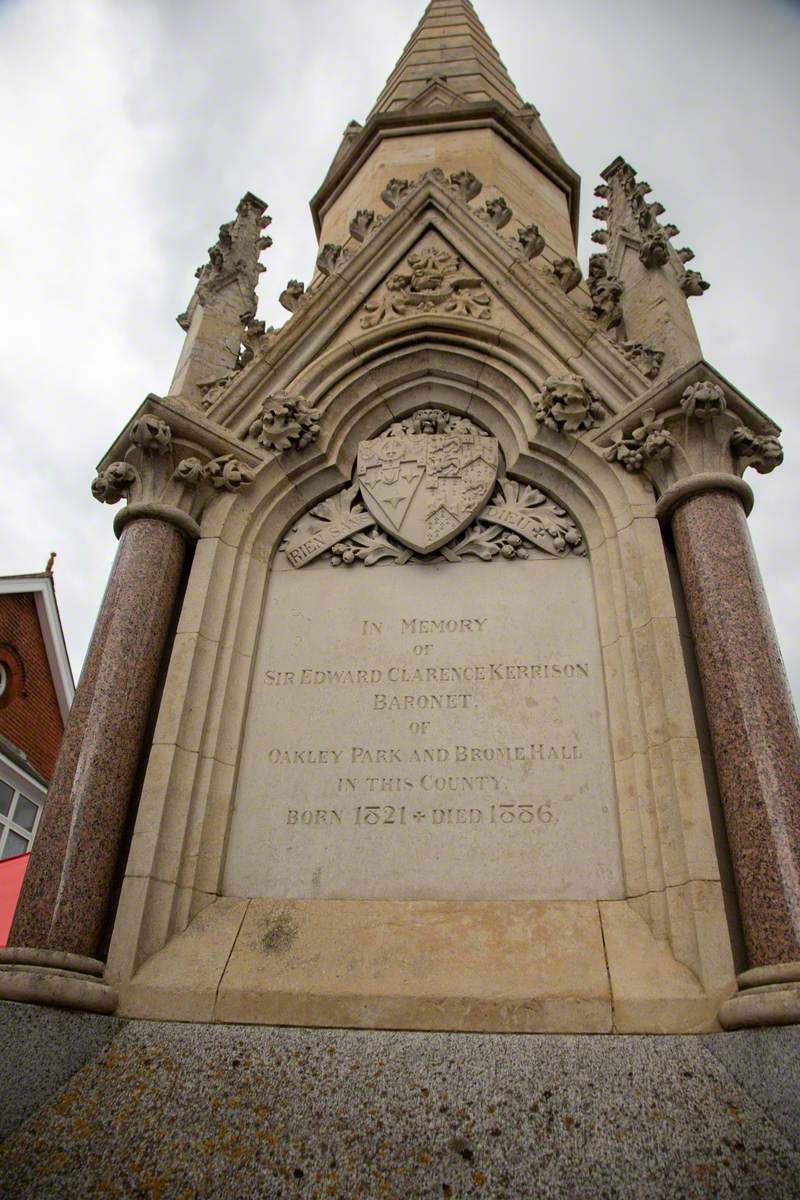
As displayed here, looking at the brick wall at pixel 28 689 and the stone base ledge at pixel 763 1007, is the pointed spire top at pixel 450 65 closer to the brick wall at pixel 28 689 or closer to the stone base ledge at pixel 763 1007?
the stone base ledge at pixel 763 1007

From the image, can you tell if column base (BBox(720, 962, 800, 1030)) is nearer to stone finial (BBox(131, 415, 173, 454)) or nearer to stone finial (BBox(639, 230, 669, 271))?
stone finial (BBox(131, 415, 173, 454))

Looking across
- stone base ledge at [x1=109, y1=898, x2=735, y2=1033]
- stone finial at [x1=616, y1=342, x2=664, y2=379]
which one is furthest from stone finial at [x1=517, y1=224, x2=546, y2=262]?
stone base ledge at [x1=109, y1=898, x2=735, y2=1033]

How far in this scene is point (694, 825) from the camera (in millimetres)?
4527

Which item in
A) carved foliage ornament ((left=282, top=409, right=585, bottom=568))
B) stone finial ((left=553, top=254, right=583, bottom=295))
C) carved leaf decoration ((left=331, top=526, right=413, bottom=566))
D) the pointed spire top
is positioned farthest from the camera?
the pointed spire top

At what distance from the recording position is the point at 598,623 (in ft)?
18.8

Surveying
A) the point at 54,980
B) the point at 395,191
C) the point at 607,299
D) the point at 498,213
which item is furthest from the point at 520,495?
the point at 54,980

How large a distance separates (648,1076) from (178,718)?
11.0ft

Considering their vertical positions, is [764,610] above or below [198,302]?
below

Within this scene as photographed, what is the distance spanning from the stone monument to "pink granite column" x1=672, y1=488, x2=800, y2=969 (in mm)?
20

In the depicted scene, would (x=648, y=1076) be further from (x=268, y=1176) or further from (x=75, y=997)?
(x=75, y=997)

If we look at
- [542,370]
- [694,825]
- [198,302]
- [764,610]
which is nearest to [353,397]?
[542,370]

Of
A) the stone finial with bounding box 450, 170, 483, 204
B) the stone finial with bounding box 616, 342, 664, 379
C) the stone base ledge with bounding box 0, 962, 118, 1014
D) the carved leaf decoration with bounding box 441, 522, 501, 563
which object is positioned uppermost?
the stone finial with bounding box 450, 170, 483, 204

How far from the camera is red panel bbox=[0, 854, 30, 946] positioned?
9773mm

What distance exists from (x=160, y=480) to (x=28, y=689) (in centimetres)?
1703
